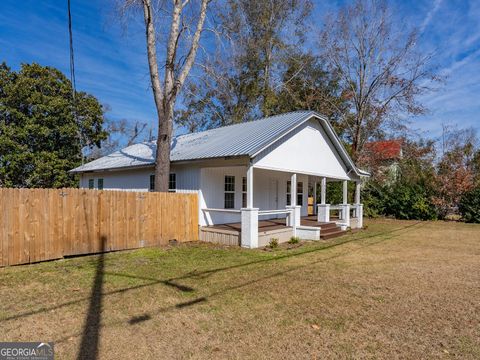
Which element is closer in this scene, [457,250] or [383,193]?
[457,250]

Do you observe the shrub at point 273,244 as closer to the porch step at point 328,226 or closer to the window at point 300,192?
Result: the porch step at point 328,226

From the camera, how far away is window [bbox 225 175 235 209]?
1313cm

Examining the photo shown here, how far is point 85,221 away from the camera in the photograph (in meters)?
8.73

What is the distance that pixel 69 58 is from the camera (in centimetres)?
1231

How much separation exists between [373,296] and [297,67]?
2595cm

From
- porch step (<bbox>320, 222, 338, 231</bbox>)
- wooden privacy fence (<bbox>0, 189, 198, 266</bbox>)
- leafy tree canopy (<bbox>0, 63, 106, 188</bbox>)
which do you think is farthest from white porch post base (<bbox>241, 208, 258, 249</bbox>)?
leafy tree canopy (<bbox>0, 63, 106, 188</bbox>)

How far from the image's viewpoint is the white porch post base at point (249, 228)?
395 inches

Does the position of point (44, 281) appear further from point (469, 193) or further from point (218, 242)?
point (469, 193)

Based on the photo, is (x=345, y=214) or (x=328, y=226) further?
(x=345, y=214)

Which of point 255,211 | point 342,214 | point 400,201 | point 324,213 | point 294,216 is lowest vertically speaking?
point 342,214

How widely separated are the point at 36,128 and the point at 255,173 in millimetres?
18707

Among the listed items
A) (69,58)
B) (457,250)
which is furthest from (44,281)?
(457,250)

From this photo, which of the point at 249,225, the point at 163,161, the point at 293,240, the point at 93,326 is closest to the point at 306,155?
the point at 293,240

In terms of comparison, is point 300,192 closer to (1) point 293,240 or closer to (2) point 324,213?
(2) point 324,213
